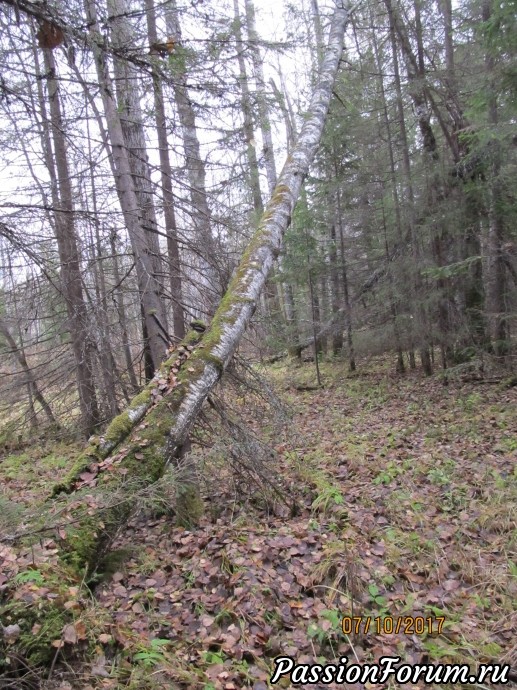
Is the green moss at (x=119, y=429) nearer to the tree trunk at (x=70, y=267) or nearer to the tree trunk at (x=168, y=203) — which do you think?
the tree trunk at (x=70, y=267)

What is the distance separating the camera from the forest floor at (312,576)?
2.60 meters

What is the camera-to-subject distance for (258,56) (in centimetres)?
582

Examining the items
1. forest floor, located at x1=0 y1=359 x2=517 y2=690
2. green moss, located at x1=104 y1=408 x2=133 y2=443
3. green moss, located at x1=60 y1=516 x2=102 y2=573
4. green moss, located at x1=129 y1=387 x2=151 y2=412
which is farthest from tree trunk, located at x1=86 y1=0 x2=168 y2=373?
green moss, located at x1=60 y1=516 x2=102 y2=573

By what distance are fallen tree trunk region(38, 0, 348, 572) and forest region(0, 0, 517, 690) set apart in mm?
22

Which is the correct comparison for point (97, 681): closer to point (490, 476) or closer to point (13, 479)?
point (490, 476)

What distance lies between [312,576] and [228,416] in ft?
6.22

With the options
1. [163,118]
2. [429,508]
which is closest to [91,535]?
[429,508]
